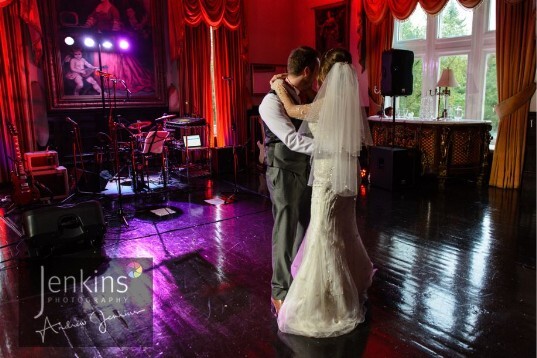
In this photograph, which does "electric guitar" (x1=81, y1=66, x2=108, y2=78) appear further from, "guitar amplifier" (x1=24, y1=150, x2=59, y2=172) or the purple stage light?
"guitar amplifier" (x1=24, y1=150, x2=59, y2=172)

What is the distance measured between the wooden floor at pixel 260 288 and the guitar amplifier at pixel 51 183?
0.66 m

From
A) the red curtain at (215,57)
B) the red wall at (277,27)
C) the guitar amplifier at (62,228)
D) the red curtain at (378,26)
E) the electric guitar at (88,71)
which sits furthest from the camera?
the red wall at (277,27)

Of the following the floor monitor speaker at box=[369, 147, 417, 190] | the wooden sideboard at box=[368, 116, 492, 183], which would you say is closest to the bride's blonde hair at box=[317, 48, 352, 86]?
the floor monitor speaker at box=[369, 147, 417, 190]

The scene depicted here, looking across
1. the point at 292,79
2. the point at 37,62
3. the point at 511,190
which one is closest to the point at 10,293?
the point at 292,79

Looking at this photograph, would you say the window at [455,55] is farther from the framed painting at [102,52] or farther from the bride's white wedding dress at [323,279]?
the bride's white wedding dress at [323,279]

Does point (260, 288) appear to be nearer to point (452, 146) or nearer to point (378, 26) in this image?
point (452, 146)

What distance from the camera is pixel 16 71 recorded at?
664cm

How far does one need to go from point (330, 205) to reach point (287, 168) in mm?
Result: 359

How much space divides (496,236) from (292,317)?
2669 mm

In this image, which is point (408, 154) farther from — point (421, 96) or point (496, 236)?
point (496, 236)

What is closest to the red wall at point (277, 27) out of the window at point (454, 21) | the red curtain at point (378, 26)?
the red curtain at point (378, 26)

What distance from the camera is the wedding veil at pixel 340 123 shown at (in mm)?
2301

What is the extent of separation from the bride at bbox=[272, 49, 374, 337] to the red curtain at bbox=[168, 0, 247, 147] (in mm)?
5269

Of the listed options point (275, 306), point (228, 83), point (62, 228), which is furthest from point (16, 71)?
point (275, 306)
